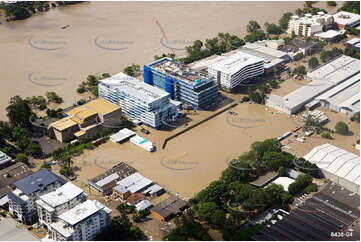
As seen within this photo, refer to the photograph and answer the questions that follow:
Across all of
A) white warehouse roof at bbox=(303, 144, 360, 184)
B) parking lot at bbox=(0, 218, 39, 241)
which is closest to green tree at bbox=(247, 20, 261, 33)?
white warehouse roof at bbox=(303, 144, 360, 184)

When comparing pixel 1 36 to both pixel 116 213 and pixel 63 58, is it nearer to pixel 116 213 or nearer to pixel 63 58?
pixel 63 58

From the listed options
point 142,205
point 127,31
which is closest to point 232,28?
point 127,31

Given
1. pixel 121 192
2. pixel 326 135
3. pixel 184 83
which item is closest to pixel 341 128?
pixel 326 135

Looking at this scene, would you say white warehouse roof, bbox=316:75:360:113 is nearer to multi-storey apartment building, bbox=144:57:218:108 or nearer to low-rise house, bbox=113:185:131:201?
multi-storey apartment building, bbox=144:57:218:108

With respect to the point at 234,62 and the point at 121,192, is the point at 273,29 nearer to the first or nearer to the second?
the point at 234,62

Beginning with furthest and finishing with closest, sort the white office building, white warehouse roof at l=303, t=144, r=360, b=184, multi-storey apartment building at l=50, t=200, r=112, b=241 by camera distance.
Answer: the white office building
white warehouse roof at l=303, t=144, r=360, b=184
multi-storey apartment building at l=50, t=200, r=112, b=241

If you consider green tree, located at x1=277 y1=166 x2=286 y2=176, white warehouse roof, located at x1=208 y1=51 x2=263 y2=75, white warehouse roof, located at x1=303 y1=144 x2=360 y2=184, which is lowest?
green tree, located at x1=277 y1=166 x2=286 y2=176
